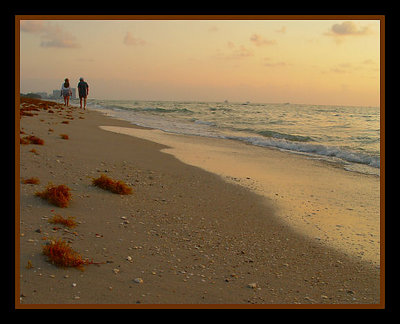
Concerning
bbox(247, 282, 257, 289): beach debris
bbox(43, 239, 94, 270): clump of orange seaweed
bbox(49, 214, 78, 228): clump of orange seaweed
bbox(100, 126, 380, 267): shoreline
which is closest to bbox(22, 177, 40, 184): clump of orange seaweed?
bbox(49, 214, 78, 228): clump of orange seaweed

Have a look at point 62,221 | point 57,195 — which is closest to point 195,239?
point 62,221

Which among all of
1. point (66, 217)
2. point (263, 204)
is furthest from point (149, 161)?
point (66, 217)

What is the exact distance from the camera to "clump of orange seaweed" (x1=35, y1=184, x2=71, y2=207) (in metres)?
5.58

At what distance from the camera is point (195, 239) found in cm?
A: 521

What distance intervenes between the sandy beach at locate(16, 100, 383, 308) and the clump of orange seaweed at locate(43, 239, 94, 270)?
7 centimetres

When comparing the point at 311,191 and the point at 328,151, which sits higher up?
the point at 328,151

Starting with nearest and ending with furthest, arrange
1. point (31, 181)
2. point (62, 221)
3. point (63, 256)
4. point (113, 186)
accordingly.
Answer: point (63, 256) < point (62, 221) < point (31, 181) < point (113, 186)

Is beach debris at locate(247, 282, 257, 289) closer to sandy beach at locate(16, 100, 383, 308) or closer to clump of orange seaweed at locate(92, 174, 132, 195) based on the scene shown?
sandy beach at locate(16, 100, 383, 308)

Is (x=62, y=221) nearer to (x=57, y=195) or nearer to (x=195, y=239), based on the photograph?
(x=57, y=195)

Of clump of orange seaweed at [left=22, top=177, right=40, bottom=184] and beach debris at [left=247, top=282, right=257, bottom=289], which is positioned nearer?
beach debris at [left=247, top=282, right=257, bottom=289]

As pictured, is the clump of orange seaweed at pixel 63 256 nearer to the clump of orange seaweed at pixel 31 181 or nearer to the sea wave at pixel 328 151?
the clump of orange seaweed at pixel 31 181

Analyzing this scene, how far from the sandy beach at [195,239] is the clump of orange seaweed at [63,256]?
71mm

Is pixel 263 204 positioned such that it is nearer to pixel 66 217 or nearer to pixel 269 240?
pixel 269 240

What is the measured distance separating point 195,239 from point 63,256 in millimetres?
1843
